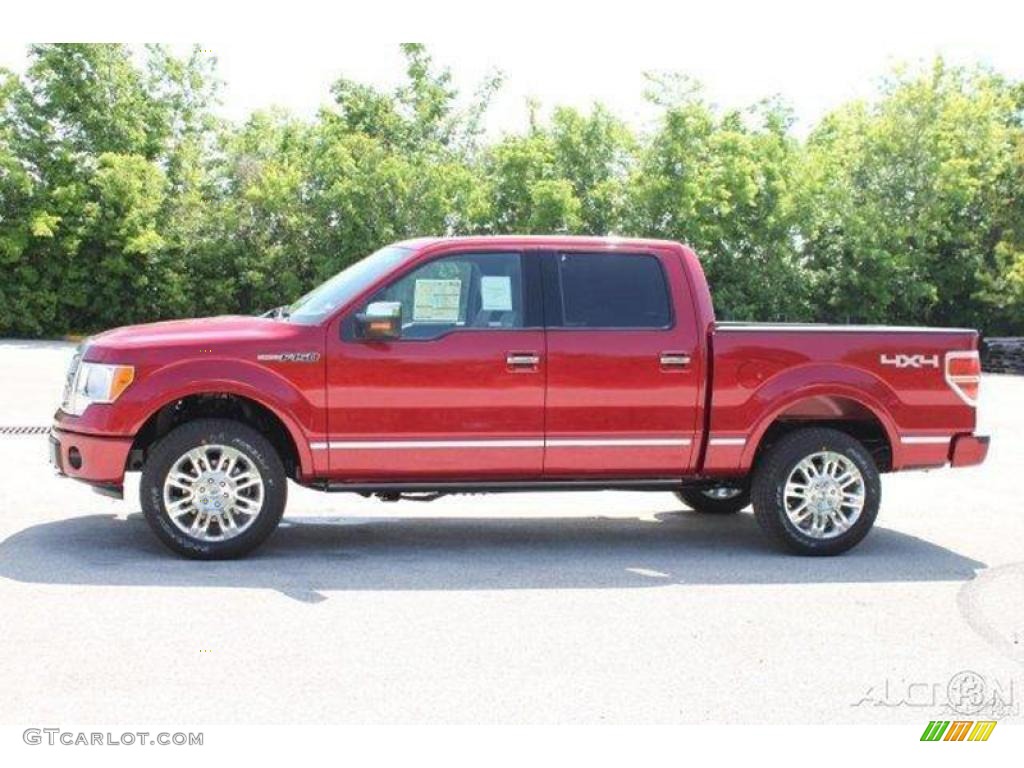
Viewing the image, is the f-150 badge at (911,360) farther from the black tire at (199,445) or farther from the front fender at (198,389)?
the black tire at (199,445)

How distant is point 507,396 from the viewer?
801cm

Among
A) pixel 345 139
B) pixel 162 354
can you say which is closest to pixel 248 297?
pixel 345 139

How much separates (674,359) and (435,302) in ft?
4.87

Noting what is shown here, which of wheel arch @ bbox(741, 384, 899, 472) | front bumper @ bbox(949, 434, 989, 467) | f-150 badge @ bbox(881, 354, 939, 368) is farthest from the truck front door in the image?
front bumper @ bbox(949, 434, 989, 467)

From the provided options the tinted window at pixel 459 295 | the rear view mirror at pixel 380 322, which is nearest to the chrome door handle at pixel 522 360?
the tinted window at pixel 459 295

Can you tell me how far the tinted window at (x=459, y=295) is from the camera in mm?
8008

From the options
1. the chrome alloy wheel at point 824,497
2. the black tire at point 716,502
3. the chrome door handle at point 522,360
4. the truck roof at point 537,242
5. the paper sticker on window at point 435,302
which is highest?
the truck roof at point 537,242

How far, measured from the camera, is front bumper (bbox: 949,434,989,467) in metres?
8.57

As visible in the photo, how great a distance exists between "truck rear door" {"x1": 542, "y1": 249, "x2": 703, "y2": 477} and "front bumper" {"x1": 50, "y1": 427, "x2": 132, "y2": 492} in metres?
2.47

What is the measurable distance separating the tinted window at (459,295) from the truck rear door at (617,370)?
22 cm

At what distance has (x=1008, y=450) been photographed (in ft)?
47.6

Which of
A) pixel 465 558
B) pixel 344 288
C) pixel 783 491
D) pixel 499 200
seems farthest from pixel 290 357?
pixel 499 200

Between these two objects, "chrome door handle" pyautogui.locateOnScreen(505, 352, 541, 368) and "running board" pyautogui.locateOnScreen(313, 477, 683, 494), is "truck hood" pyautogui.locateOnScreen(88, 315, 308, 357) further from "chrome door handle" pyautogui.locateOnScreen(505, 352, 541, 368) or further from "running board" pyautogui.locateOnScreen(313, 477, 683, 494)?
"chrome door handle" pyautogui.locateOnScreen(505, 352, 541, 368)

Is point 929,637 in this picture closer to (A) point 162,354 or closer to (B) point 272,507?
(B) point 272,507
